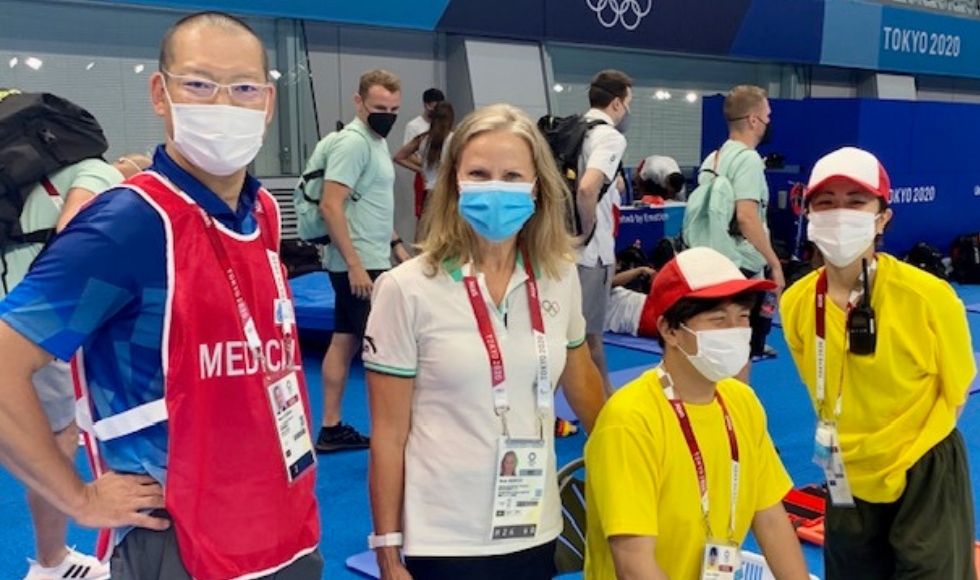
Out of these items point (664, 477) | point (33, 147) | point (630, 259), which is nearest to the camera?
point (664, 477)

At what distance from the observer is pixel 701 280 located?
2.06m

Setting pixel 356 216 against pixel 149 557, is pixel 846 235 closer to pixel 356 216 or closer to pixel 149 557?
pixel 149 557

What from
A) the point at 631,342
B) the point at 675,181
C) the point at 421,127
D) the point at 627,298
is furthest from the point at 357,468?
the point at 675,181

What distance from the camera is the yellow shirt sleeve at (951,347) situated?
233cm

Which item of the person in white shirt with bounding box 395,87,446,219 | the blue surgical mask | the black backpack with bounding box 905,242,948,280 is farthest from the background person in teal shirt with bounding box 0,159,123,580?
the black backpack with bounding box 905,242,948,280

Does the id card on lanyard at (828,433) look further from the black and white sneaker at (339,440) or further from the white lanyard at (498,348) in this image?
the black and white sneaker at (339,440)

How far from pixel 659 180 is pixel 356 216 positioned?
6.57 m

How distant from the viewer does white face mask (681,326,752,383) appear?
204cm

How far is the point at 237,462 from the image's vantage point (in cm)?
152

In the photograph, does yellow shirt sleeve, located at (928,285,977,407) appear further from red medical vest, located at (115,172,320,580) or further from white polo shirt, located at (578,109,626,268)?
white polo shirt, located at (578,109,626,268)

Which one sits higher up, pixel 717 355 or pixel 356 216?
pixel 356 216

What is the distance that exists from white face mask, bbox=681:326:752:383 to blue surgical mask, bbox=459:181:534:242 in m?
0.48

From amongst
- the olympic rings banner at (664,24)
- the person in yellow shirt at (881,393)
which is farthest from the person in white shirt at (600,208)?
the olympic rings banner at (664,24)

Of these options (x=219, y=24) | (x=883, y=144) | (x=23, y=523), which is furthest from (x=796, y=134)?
(x=219, y=24)
